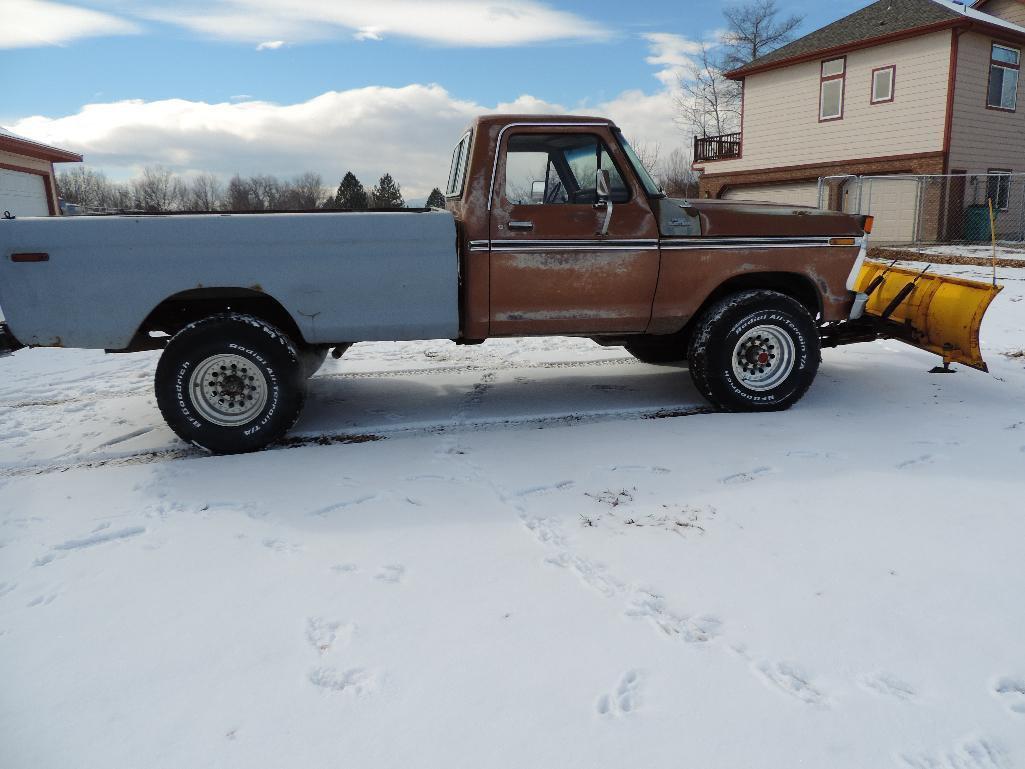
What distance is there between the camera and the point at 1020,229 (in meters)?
20.7

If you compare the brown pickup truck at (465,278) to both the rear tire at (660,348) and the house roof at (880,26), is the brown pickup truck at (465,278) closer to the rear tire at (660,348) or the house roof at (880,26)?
the rear tire at (660,348)

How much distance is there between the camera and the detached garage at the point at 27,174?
62.6 ft

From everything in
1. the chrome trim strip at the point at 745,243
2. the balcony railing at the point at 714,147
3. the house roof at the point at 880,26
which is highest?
the house roof at the point at 880,26

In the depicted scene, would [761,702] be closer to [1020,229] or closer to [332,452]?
[332,452]

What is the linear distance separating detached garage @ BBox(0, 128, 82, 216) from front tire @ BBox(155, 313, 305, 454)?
1711cm

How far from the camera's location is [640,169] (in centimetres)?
523

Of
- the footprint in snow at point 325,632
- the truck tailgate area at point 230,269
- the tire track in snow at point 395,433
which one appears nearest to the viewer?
the footprint in snow at point 325,632

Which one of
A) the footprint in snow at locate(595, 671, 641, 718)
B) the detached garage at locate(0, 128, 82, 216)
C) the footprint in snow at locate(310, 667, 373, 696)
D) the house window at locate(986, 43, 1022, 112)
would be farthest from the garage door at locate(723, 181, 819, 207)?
the footprint in snow at locate(310, 667, 373, 696)

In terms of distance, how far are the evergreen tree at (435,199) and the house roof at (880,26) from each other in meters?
18.8

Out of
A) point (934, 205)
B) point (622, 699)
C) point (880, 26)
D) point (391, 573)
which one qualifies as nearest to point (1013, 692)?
point (622, 699)

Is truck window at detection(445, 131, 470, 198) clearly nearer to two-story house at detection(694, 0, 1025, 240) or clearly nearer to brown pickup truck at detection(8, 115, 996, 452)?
brown pickup truck at detection(8, 115, 996, 452)

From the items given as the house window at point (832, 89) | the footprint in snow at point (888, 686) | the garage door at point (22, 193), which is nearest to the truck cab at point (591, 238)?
the footprint in snow at point (888, 686)

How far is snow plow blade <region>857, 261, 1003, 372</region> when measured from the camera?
547 cm

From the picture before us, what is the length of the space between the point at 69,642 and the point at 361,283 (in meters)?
2.74
